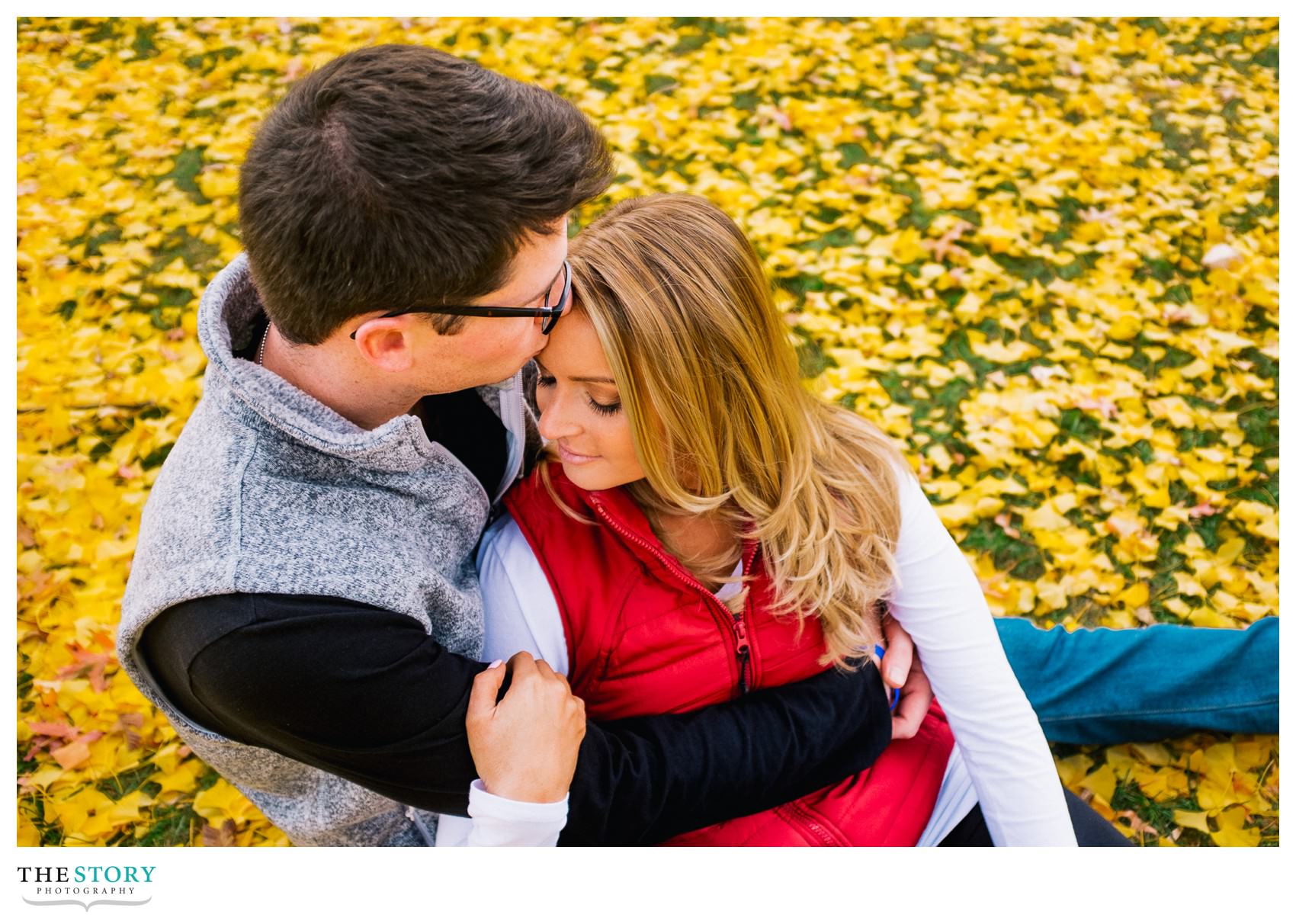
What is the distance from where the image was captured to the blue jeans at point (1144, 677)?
2578mm

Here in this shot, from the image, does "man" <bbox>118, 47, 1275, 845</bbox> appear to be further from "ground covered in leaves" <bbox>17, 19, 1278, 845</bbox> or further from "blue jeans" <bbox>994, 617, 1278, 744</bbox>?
"blue jeans" <bbox>994, 617, 1278, 744</bbox>

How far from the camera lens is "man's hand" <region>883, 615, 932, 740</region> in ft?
6.39

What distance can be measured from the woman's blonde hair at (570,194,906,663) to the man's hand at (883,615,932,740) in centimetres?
5

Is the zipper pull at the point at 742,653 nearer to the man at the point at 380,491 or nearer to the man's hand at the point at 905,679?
the man at the point at 380,491

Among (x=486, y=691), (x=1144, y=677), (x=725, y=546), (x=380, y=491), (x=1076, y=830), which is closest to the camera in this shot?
(x=486, y=691)

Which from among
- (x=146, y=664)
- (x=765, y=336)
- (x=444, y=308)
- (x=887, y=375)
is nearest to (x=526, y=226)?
(x=444, y=308)

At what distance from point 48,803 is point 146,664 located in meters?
1.53

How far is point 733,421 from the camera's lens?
5.76 feet

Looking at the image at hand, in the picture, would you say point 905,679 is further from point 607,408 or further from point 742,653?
point 607,408

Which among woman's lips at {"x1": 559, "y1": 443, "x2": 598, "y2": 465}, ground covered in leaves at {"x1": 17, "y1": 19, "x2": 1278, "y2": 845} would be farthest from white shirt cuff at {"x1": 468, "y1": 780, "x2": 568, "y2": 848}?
ground covered in leaves at {"x1": 17, "y1": 19, "x2": 1278, "y2": 845}

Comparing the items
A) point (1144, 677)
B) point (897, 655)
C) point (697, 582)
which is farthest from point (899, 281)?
point (697, 582)

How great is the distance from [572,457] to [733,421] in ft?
0.97

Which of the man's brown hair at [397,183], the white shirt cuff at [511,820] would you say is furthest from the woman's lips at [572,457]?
the white shirt cuff at [511,820]

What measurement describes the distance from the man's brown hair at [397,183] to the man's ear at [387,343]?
27mm
